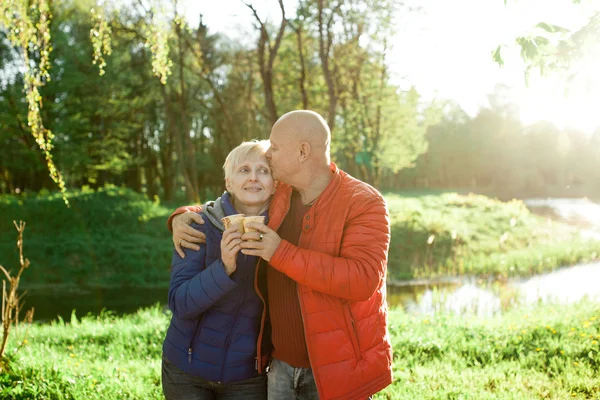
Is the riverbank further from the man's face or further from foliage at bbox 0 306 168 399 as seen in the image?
the man's face

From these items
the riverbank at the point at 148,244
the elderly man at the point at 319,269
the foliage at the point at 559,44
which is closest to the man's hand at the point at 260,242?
the elderly man at the point at 319,269

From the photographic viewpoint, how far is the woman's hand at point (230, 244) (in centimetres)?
217

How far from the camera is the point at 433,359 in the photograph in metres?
5.25

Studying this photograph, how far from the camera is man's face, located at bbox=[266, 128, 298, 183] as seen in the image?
91.0 inches

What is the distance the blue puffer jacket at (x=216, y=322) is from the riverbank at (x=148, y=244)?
36.1 ft

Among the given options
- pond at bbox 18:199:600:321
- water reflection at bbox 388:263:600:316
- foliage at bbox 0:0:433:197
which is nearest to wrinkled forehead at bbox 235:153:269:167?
water reflection at bbox 388:263:600:316

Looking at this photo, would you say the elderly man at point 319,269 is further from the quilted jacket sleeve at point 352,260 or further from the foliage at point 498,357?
the foliage at point 498,357

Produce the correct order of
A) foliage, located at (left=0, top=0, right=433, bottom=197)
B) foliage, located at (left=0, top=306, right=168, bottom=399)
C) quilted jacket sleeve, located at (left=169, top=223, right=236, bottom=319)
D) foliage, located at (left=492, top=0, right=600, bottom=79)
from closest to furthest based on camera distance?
quilted jacket sleeve, located at (left=169, top=223, right=236, bottom=319), foliage, located at (left=492, top=0, right=600, bottom=79), foliage, located at (left=0, top=306, right=168, bottom=399), foliage, located at (left=0, top=0, right=433, bottom=197)

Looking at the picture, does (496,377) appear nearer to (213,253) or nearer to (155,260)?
(213,253)

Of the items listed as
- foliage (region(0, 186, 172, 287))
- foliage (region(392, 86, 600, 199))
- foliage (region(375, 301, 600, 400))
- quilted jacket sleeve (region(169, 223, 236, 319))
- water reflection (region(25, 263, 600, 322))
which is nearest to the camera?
quilted jacket sleeve (region(169, 223, 236, 319))

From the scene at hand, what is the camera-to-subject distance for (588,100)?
364cm

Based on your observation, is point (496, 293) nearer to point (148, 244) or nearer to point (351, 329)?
point (351, 329)

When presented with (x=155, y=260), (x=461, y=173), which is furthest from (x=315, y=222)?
(x=461, y=173)

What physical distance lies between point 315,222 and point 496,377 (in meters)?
3.17
